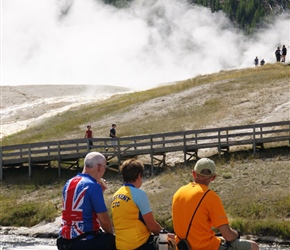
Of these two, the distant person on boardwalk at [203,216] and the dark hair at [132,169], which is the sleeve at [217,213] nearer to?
the distant person on boardwalk at [203,216]

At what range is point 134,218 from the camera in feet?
37.4

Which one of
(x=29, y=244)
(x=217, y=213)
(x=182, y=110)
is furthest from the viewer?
(x=182, y=110)

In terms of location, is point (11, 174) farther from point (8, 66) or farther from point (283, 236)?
point (8, 66)

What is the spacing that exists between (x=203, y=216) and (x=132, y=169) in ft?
3.95

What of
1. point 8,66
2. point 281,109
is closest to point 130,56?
point 8,66

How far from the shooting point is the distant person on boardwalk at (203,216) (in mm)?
11203

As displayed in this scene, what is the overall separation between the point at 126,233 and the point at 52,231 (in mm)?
17789

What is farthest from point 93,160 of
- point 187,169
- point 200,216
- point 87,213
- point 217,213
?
point 187,169

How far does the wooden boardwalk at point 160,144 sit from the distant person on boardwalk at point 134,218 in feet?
80.4

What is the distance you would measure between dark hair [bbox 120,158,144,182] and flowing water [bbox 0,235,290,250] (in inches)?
470

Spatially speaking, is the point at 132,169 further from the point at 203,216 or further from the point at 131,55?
the point at 131,55

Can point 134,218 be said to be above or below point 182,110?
below

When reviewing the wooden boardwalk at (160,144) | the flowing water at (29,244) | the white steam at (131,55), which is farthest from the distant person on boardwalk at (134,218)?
the white steam at (131,55)

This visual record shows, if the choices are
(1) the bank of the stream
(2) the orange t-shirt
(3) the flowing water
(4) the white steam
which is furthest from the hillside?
(4) the white steam
